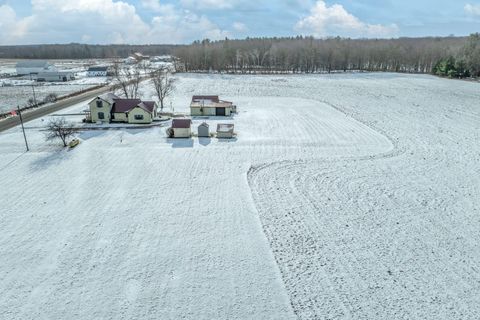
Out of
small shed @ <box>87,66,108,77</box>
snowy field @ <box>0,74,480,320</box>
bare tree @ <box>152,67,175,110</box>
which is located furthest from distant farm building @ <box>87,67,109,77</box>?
snowy field @ <box>0,74,480,320</box>

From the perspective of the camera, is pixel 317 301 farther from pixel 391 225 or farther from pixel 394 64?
pixel 394 64

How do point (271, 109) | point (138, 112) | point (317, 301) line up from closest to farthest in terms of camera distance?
point (317, 301), point (138, 112), point (271, 109)

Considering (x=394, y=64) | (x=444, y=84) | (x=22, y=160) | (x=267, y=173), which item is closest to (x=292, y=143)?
(x=267, y=173)

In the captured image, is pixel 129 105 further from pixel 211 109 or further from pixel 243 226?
pixel 243 226

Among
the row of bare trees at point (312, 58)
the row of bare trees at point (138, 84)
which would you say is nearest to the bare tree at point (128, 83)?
the row of bare trees at point (138, 84)

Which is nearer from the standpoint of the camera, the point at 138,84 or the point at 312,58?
the point at 138,84

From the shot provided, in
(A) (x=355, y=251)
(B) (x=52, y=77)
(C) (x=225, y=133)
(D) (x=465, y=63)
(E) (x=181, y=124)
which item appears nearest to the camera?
(A) (x=355, y=251)

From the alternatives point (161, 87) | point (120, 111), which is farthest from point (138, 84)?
point (120, 111)
